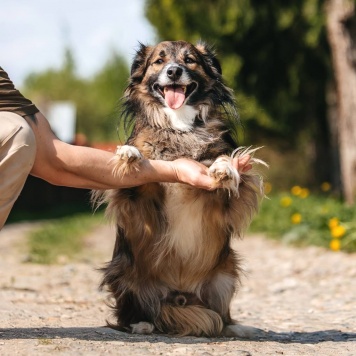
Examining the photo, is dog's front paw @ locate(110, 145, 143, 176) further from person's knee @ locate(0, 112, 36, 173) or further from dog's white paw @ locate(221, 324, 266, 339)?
dog's white paw @ locate(221, 324, 266, 339)

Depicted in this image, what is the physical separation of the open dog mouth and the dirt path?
51.1 inches

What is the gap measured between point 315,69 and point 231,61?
2463 millimetres

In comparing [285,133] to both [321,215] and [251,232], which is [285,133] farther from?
[321,215]

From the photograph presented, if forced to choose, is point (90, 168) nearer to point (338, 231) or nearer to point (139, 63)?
point (139, 63)

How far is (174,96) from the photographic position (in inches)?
219

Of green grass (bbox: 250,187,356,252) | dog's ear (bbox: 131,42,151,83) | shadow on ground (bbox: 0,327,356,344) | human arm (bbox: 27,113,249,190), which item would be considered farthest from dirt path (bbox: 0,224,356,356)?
dog's ear (bbox: 131,42,151,83)

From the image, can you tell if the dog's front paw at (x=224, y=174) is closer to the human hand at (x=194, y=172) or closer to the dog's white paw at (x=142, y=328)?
the human hand at (x=194, y=172)

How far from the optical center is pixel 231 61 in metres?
19.6

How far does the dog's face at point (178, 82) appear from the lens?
549 cm

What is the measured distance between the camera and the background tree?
739 inches

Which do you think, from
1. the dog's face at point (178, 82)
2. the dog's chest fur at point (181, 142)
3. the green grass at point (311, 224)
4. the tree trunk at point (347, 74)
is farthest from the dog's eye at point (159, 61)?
the tree trunk at point (347, 74)

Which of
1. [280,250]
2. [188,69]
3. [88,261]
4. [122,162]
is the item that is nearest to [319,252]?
[280,250]

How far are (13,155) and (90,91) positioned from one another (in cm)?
5115

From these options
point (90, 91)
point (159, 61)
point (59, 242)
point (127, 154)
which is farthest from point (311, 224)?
point (90, 91)
